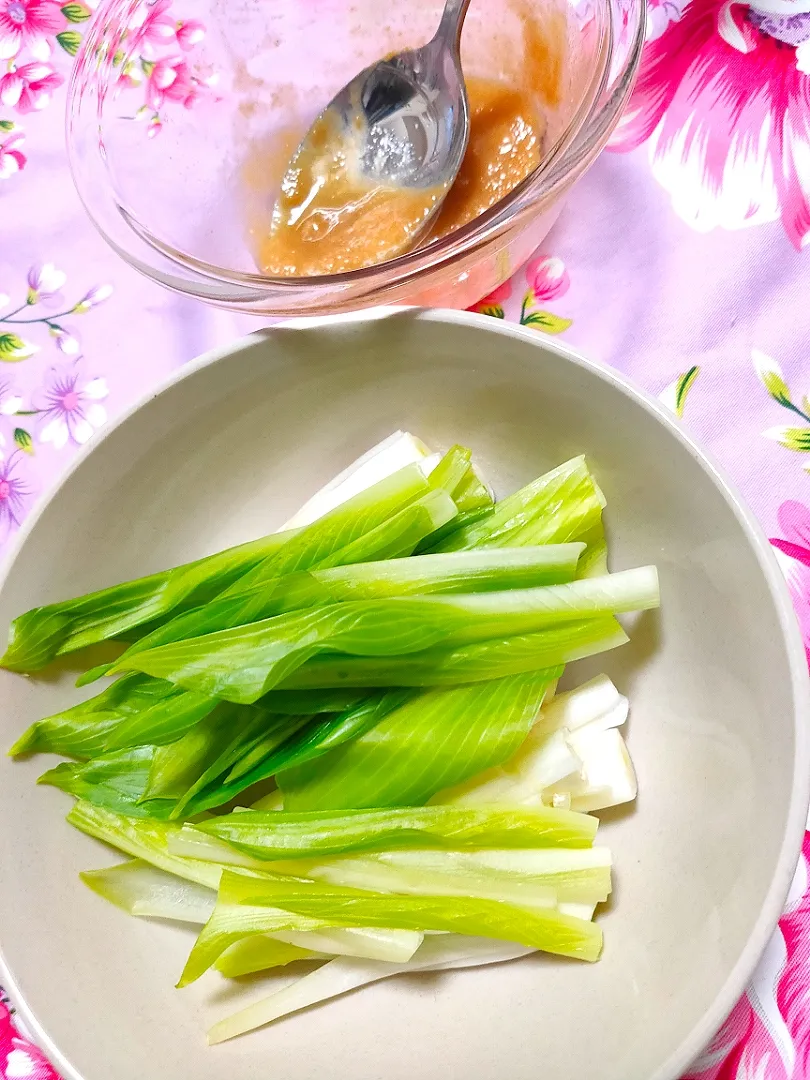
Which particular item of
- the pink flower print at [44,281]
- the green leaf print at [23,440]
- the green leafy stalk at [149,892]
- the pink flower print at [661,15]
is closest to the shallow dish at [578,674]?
the green leafy stalk at [149,892]

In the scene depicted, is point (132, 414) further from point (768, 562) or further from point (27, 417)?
point (768, 562)

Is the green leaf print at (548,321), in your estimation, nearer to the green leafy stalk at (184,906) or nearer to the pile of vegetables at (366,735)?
the pile of vegetables at (366,735)

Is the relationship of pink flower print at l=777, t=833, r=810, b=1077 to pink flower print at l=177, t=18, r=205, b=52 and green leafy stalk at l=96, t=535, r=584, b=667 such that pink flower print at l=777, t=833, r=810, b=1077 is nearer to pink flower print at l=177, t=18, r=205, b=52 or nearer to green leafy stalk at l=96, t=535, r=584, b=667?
green leafy stalk at l=96, t=535, r=584, b=667

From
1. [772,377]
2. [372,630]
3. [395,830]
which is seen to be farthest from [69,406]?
[772,377]

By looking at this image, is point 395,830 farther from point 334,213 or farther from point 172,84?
point 172,84

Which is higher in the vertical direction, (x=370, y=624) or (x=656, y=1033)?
(x=370, y=624)

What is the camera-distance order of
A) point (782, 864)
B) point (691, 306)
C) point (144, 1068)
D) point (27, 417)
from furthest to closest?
point (27, 417)
point (691, 306)
point (144, 1068)
point (782, 864)

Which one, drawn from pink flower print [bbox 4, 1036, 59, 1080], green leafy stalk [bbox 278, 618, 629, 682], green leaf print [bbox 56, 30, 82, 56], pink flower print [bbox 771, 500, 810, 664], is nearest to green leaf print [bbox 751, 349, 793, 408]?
pink flower print [bbox 771, 500, 810, 664]

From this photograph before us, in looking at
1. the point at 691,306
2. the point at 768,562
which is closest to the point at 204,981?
the point at 768,562
